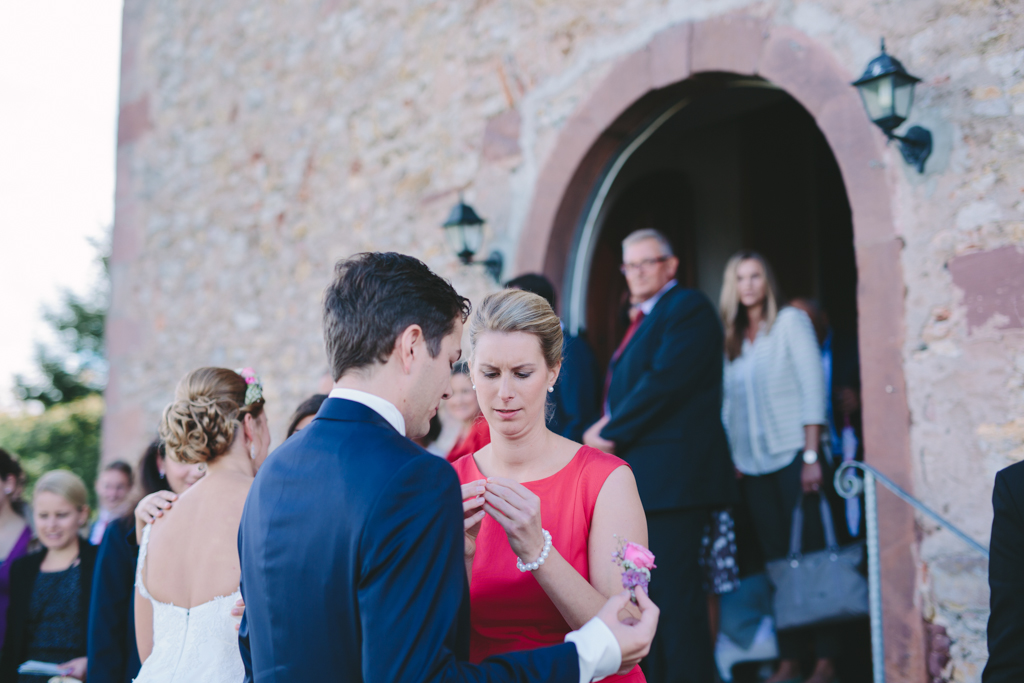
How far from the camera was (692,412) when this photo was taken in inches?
137

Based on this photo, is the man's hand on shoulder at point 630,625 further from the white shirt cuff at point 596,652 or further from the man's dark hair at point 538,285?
the man's dark hair at point 538,285

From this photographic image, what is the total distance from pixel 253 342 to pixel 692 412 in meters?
4.77

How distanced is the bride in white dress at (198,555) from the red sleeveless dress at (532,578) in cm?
72

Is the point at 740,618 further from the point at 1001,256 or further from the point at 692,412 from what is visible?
the point at 1001,256

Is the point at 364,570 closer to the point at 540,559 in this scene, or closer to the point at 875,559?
the point at 540,559

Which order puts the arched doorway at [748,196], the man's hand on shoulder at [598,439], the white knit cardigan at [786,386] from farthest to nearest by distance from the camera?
the arched doorway at [748,196]
the white knit cardigan at [786,386]
the man's hand on shoulder at [598,439]

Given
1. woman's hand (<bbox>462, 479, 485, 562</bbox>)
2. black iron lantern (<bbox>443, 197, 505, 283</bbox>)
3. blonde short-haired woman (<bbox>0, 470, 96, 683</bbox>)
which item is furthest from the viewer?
black iron lantern (<bbox>443, 197, 505, 283</bbox>)

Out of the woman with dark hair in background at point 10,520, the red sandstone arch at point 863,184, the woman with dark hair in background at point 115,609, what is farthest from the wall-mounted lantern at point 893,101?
the woman with dark hair in background at point 10,520

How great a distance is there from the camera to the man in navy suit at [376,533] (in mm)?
1272

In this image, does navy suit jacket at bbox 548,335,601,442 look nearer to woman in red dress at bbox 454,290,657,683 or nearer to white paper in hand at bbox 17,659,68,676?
woman in red dress at bbox 454,290,657,683

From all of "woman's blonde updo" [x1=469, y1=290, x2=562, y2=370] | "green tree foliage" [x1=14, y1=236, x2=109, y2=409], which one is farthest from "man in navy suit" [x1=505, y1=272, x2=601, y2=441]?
"green tree foliage" [x1=14, y1=236, x2=109, y2=409]

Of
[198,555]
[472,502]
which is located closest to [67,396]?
[198,555]

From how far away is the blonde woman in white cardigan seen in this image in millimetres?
3668

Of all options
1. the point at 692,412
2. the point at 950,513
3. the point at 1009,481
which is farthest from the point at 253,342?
the point at 1009,481
